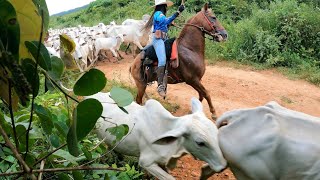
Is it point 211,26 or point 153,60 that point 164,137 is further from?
point 211,26

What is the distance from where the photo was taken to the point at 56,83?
0.93m

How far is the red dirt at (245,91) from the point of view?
25.8ft

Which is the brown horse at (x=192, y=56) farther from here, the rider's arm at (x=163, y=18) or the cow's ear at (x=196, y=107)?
the cow's ear at (x=196, y=107)

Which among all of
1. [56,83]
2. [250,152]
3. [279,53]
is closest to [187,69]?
[250,152]

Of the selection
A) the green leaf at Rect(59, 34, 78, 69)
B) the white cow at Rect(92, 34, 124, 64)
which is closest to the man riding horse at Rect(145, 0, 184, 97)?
the green leaf at Rect(59, 34, 78, 69)

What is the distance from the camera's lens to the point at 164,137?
10.6ft

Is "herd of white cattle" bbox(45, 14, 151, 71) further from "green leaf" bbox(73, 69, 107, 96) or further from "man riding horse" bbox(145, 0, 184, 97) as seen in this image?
"green leaf" bbox(73, 69, 107, 96)

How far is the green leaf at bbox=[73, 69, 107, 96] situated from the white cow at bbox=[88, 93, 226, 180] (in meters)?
2.34

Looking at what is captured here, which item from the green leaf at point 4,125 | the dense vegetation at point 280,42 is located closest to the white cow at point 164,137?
the green leaf at point 4,125

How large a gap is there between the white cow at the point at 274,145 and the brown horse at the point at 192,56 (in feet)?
11.5

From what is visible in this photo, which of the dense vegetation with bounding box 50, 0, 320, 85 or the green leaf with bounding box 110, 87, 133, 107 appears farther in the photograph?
the dense vegetation with bounding box 50, 0, 320, 85

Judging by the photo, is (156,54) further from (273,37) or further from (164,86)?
(273,37)

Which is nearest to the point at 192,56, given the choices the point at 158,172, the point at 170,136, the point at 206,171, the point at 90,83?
the point at 206,171

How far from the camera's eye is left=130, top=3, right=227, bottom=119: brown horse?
255 inches
